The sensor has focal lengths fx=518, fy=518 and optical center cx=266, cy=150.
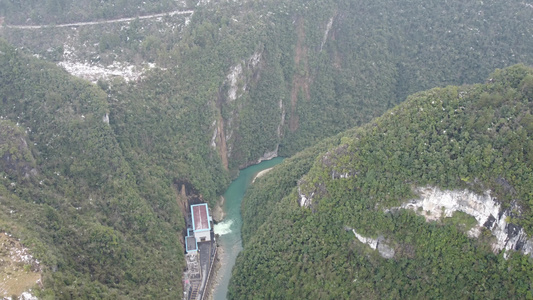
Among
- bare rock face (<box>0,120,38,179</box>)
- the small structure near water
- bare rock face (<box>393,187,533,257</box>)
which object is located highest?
bare rock face (<box>0,120,38,179</box>)

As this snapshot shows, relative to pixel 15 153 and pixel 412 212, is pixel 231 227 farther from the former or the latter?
pixel 15 153

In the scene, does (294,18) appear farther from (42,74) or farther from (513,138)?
(513,138)

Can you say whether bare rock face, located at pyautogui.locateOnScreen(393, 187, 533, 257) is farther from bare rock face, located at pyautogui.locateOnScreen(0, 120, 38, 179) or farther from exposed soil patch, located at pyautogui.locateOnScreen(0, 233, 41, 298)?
bare rock face, located at pyautogui.locateOnScreen(0, 120, 38, 179)

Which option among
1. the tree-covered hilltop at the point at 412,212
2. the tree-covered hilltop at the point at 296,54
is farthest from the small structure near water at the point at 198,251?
→ the tree-covered hilltop at the point at 296,54

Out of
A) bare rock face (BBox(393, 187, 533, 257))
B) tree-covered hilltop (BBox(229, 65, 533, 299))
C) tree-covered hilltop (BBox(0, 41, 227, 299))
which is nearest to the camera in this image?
bare rock face (BBox(393, 187, 533, 257))

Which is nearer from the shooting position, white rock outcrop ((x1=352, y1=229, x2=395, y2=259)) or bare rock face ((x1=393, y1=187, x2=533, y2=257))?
bare rock face ((x1=393, y1=187, x2=533, y2=257))

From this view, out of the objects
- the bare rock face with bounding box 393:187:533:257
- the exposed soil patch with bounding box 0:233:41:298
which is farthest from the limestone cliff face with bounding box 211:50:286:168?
the exposed soil patch with bounding box 0:233:41:298

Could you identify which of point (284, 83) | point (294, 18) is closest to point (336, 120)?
point (284, 83)
